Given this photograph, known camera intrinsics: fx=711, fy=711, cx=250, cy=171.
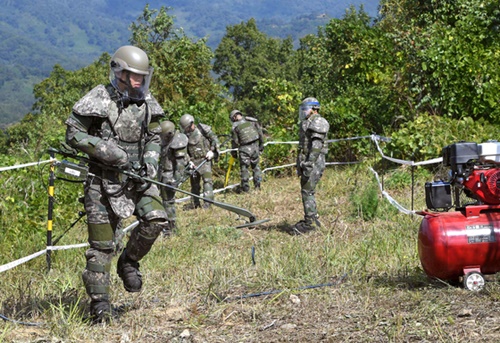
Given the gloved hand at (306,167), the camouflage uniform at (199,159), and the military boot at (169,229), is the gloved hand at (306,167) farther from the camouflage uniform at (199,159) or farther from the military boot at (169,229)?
the camouflage uniform at (199,159)

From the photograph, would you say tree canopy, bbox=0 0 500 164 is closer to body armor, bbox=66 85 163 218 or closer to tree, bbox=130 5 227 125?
tree, bbox=130 5 227 125

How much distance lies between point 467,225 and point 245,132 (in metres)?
9.51

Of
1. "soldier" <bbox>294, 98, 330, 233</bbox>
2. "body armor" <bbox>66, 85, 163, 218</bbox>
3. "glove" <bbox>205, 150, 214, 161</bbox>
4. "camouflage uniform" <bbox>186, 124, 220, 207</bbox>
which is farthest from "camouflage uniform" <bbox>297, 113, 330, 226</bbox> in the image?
"body armor" <bbox>66, 85, 163, 218</bbox>

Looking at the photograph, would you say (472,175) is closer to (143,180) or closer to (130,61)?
(143,180)

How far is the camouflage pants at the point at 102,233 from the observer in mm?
5230

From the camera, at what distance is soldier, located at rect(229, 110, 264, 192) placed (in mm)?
14570

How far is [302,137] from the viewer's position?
9711 mm

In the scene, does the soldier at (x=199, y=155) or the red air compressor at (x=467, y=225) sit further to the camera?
the soldier at (x=199, y=155)

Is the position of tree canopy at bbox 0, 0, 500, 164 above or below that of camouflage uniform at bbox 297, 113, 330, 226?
above

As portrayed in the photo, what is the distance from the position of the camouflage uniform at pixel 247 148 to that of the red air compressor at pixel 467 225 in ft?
29.4

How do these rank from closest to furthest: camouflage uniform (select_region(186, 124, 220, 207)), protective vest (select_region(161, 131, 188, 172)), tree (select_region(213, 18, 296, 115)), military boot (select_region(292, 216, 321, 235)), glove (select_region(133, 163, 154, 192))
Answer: glove (select_region(133, 163, 154, 192)), military boot (select_region(292, 216, 321, 235)), protective vest (select_region(161, 131, 188, 172)), camouflage uniform (select_region(186, 124, 220, 207)), tree (select_region(213, 18, 296, 115))

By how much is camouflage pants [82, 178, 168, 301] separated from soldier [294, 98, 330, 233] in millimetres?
4410

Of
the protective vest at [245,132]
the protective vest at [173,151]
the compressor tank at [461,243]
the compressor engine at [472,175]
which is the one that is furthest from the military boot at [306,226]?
the protective vest at [245,132]

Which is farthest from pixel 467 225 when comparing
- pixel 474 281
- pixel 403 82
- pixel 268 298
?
pixel 403 82
